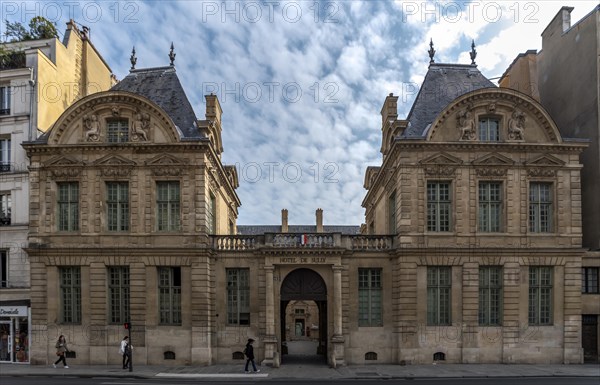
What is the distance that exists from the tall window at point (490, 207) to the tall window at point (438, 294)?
9.73 ft

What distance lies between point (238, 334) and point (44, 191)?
1210 cm

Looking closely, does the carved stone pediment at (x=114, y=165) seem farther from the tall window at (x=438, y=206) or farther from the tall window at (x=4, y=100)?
the tall window at (x=438, y=206)

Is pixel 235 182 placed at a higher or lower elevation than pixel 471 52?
lower

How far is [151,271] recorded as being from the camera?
25484 mm

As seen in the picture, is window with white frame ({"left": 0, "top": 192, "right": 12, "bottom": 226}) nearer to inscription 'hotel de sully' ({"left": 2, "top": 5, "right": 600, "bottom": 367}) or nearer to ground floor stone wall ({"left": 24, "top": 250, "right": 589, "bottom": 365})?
inscription 'hotel de sully' ({"left": 2, "top": 5, "right": 600, "bottom": 367})

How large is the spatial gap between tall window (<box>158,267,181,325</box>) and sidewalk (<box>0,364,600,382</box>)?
94.9 inches

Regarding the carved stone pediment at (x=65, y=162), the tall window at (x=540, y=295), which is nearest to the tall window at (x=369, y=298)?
the tall window at (x=540, y=295)

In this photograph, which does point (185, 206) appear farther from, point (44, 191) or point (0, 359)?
point (0, 359)

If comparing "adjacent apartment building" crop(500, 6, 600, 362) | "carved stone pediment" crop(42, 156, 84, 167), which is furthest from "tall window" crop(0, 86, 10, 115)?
"adjacent apartment building" crop(500, 6, 600, 362)

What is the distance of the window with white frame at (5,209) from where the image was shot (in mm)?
27672

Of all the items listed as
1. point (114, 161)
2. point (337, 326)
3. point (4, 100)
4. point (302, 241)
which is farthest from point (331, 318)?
point (4, 100)

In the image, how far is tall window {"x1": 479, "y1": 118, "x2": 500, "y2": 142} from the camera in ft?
86.2

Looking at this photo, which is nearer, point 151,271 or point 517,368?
point 517,368

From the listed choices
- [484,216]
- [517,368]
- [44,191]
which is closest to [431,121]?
[484,216]
